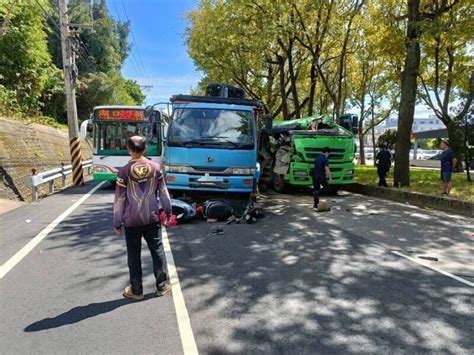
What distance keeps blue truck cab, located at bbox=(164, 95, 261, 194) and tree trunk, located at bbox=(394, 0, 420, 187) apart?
23.2 ft

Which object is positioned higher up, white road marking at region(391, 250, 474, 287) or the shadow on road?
the shadow on road

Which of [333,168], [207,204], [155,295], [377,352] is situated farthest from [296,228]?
[333,168]

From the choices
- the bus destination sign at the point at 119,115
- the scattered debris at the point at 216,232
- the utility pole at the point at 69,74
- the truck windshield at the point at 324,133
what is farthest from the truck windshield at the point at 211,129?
the utility pole at the point at 69,74

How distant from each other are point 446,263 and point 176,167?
626 cm

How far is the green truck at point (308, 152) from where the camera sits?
1598 centimetres

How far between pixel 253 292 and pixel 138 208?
1641mm

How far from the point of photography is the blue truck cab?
36.7ft

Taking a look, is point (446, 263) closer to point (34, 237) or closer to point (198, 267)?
point (198, 267)

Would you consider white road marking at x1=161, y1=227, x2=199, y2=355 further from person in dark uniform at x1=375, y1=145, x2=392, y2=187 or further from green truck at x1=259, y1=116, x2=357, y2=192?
person in dark uniform at x1=375, y1=145, x2=392, y2=187

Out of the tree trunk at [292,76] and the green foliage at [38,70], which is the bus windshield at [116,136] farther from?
the tree trunk at [292,76]

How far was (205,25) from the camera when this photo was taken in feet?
94.3

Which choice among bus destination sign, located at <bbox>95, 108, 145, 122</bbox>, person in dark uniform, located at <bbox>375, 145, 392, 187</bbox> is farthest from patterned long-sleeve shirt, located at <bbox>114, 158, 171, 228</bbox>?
person in dark uniform, located at <bbox>375, 145, 392, 187</bbox>

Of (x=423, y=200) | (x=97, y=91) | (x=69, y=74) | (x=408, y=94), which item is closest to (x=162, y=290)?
(x=423, y=200)

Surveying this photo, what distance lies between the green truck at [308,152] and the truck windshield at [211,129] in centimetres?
377
